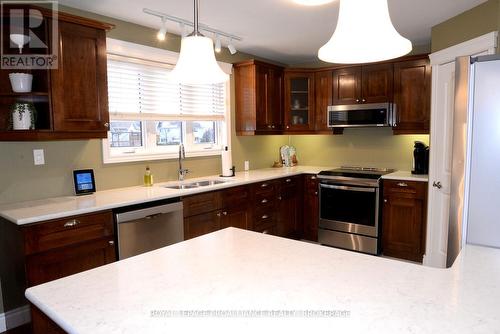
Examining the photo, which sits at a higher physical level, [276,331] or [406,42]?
[406,42]

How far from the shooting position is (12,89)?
235cm

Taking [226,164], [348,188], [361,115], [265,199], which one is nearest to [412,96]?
[361,115]

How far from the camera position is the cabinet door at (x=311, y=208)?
174 inches

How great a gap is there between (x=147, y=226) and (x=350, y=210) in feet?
7.87

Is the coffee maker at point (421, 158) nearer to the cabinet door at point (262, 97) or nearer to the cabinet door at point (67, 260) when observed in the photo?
the cabinet door at point (262, 97)

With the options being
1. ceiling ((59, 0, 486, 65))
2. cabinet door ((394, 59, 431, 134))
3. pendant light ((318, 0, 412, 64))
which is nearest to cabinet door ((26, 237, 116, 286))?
ceiling ((59, 0, 486, 65))

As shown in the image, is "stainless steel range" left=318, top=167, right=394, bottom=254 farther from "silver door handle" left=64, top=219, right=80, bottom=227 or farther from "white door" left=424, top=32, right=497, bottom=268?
"silver door handle" left=64, top=219, right=80, bottom=227

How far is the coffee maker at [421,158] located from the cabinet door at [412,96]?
174 mm

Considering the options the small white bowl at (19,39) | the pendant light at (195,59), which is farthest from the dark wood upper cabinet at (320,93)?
the pendant light at (195,59)

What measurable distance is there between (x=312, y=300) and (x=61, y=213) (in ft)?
6.05

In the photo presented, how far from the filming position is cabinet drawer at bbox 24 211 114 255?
7.03ft

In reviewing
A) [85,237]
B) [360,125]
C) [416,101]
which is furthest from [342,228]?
[85,237]

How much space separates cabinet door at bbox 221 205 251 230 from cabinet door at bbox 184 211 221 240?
0.31ft

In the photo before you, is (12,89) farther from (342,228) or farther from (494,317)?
(342,228)
